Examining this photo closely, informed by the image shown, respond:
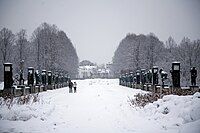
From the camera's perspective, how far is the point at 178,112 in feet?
31.6

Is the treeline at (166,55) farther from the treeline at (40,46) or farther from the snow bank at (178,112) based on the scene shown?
the snow bank at (178,112)

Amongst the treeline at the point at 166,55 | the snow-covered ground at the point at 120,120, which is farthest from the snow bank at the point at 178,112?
the treeline at the point at 166,55

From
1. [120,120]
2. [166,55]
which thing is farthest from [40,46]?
[120,120]

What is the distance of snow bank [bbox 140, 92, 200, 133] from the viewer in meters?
8.37

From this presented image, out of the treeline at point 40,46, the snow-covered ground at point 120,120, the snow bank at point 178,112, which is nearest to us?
the snow bank at point 178,112

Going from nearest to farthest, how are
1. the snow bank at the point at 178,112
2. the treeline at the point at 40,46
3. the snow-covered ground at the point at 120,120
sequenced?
the snow bank at the point at 178,112
the snow-covered ground at the point at 120,120
the treeline at the point at 40,46

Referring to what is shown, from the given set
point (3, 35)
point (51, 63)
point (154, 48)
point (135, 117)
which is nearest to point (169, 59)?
point (154, 48)

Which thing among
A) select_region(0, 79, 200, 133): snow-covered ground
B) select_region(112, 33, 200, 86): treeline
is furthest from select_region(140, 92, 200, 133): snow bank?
select_region(112, 33, 200, 86): treeline

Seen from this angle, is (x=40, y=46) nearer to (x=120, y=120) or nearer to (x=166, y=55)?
(x=166, y=55)

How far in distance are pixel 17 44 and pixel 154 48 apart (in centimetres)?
3550

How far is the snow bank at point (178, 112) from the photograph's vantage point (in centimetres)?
837

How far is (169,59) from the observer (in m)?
70.4

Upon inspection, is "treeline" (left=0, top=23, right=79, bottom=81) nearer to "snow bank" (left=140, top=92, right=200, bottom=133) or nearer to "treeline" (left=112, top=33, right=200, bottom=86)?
"treeline" (left=112, top=33, right=200, bottom=86)

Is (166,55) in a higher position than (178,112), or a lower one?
higher
